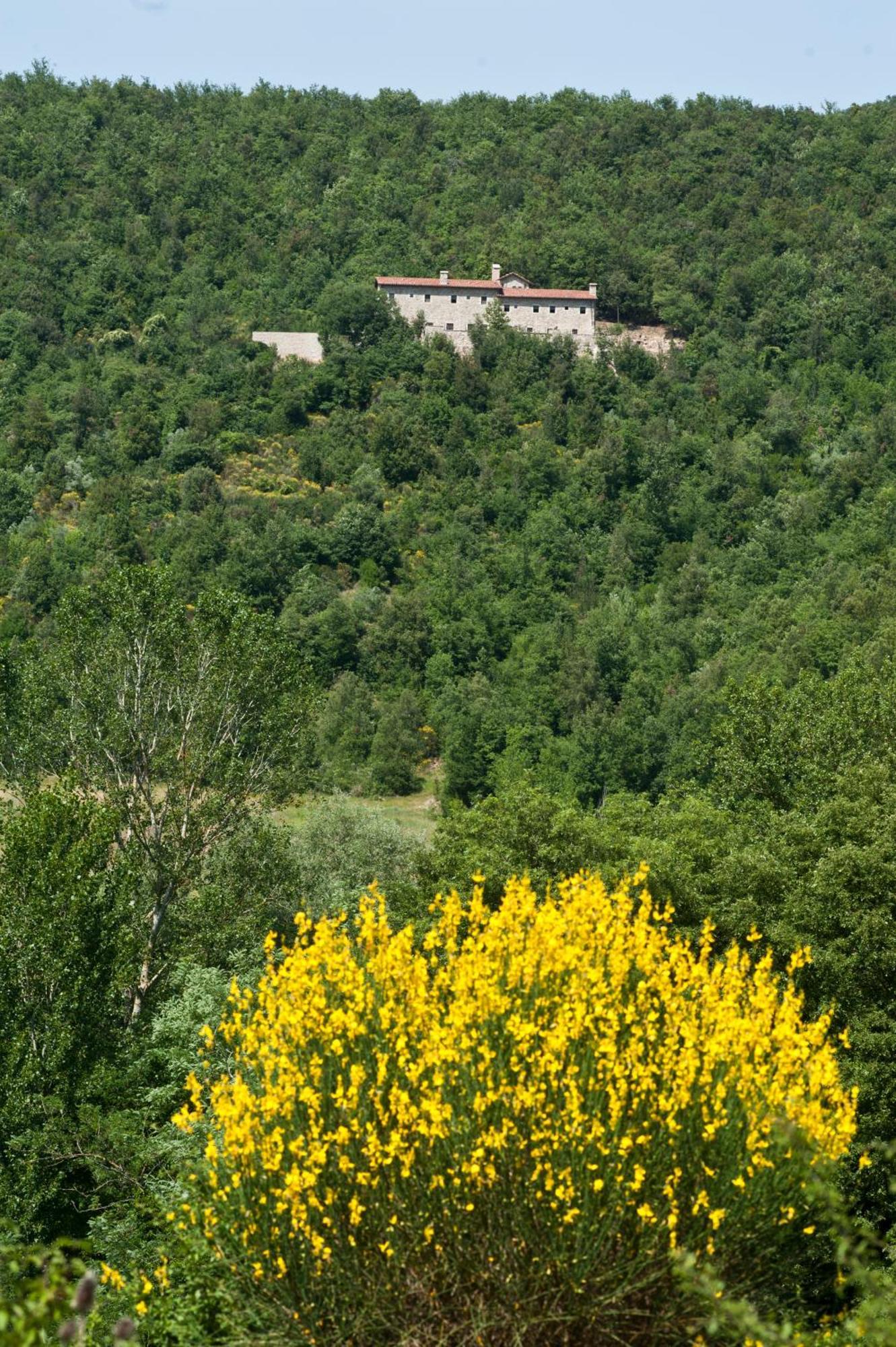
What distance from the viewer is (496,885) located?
84.0 ft

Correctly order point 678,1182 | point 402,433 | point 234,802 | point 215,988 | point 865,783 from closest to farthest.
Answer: point 678,1182 → point 215,988 → point 865,783 → point 234,802 → point 402,433

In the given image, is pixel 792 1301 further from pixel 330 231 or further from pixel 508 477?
pixel 330 231

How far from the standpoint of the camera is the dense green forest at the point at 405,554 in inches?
868

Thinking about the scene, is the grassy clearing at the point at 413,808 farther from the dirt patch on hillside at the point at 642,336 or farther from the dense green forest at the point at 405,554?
the dirt patch on hillside at the point at 642,336

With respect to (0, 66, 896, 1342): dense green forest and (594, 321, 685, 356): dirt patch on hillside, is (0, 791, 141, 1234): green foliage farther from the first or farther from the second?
(594, 321, 685, 356): dirt patch on hillside

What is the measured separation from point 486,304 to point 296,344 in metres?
13.8

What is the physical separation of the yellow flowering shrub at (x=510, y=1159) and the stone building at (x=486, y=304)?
9984cm

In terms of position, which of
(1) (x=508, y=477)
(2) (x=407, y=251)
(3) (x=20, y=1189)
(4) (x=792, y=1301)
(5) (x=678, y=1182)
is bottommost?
(3) (x=20, y=1189)

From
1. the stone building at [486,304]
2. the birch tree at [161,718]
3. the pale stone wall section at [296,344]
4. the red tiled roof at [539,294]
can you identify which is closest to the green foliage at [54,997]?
the birch tree at [161,718]

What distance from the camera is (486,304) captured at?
108 meters

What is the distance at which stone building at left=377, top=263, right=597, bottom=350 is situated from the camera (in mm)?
107938

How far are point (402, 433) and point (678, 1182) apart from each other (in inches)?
3472

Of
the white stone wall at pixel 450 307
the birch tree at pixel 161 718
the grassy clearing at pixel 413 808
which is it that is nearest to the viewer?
the birch tree at pixel 161 718

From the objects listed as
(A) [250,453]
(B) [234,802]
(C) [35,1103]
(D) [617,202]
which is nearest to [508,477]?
(A) [250,453]
